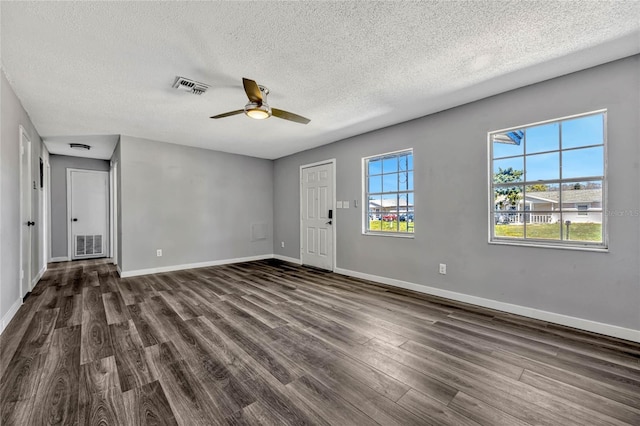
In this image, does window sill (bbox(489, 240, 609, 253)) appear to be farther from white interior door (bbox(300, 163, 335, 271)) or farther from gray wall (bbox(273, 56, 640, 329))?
white interior door (bbox(300, 163, 335, 271))

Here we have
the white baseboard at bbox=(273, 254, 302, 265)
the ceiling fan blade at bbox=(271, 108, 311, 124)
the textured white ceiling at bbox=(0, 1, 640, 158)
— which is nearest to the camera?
the textured white ceiling at bbox=(0, 1, 640, 158)

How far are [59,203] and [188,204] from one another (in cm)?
346

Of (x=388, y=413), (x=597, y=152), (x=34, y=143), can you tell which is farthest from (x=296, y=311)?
(x=34, y=143)

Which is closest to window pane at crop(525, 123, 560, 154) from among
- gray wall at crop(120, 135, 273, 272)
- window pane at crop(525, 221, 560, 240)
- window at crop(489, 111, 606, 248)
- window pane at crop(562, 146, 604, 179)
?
window at crop(489, 111, 606, 248)

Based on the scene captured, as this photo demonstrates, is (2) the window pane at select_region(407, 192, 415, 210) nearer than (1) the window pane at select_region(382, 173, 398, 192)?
Yes

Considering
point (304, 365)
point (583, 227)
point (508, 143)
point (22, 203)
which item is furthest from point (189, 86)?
point (583, 227)

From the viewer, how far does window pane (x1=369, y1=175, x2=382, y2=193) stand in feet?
14.8

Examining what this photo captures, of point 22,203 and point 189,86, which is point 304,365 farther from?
point 22,203

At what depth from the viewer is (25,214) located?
3.53 metres

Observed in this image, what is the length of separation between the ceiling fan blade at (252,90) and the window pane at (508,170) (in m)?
2.78

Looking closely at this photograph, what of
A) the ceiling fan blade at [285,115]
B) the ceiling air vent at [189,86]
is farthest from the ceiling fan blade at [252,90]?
the ceiling air vent at [189,86]

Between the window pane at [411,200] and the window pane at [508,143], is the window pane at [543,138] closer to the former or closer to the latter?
the window pane at [508,143]

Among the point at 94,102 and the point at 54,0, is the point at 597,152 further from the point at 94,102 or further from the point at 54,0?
the point at 94,102

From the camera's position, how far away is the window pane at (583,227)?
2580mm
